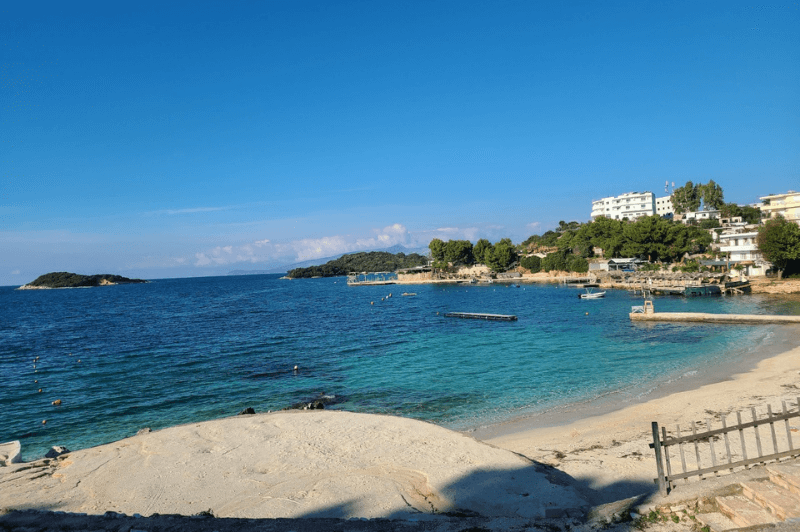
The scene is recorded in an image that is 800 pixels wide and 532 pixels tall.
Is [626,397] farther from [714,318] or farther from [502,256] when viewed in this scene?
[502,256]

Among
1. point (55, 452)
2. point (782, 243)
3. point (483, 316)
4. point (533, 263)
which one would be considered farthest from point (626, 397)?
point (533, 263)

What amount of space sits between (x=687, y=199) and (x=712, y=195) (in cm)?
598

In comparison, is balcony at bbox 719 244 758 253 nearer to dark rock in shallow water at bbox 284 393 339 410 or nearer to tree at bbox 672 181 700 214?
tree at bbox 672 181 700 214

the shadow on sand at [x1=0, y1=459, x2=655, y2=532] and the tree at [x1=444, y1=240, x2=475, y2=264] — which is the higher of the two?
the tree at [x1=444, y1=240, x2=475, y2=264]

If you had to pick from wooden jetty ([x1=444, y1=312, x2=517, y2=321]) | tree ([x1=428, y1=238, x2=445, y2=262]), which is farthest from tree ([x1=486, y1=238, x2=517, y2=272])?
wooden jetty ([x1=444, y1=312, x2=517, y2=321])

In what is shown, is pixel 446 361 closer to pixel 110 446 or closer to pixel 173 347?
pixel 110 446

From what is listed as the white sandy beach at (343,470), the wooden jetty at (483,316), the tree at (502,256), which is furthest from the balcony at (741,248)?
the white sandy beach at (343,470)

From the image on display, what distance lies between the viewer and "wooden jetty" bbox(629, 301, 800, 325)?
3666 cm

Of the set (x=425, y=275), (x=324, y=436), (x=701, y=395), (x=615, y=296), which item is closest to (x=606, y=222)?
(x=615, y=296)

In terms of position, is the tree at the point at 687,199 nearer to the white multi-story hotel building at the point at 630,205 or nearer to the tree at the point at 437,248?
the white multi-story hotel building at the point at 630,205

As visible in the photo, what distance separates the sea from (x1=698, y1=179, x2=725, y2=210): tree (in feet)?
272

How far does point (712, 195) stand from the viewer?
119m

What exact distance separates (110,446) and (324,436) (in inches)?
268

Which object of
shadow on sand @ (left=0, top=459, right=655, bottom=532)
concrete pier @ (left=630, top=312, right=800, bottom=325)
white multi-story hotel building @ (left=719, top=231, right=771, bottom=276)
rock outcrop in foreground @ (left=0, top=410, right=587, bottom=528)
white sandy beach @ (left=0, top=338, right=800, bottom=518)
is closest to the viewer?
shadow on sand @ (left=0, top=459, right=655, bottom=532)
